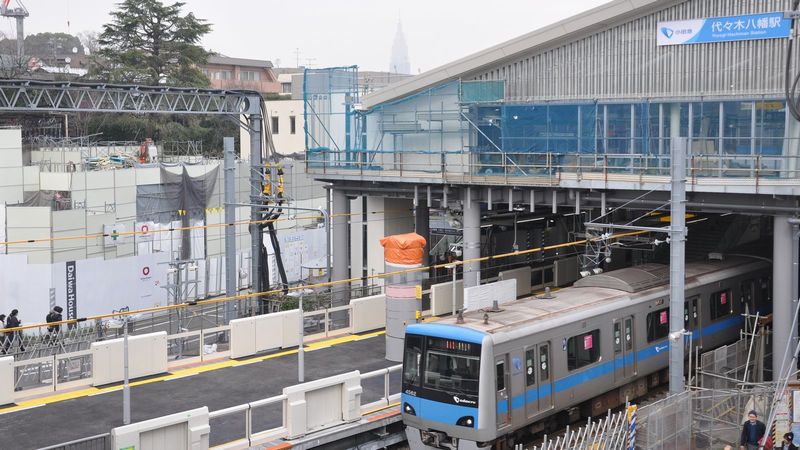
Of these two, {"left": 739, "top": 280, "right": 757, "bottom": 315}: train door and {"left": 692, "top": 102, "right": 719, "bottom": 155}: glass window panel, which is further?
{"left": 692, "top": 102, "right": 719, "bottom": 155}: glass window panel

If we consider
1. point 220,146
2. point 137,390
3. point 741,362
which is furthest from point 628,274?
point 220,146

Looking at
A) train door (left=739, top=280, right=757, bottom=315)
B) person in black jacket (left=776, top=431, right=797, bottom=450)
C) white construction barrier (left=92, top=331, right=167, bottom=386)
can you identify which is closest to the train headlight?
person in black jacket (left=776, top=431, right=797, bottom=450)

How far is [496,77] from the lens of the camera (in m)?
30.0

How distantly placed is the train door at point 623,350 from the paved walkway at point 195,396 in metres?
4.44

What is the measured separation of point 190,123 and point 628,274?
51957 millimetres

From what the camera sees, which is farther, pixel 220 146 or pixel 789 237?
pixel 220 146

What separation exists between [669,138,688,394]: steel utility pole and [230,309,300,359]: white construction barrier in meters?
7.88

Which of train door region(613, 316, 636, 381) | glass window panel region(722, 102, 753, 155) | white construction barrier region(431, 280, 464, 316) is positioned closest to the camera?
train door region(613, 316, 636, 381)

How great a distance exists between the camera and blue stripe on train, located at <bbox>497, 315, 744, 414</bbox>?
16.5 meters

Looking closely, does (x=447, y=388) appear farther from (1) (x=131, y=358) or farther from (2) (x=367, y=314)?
(2) (x=367, y=314)

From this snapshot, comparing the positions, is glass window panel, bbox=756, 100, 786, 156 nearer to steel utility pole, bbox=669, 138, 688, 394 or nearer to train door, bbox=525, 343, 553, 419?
steel utility pole, bbox=669, 138, 688, 394

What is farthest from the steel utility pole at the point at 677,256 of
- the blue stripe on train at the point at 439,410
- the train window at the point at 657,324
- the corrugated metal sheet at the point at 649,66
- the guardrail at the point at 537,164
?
the corrugated metal sheet at the point at 649,66

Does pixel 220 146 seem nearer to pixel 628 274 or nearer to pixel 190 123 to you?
pixel 190 123

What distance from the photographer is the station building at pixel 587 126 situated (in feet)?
79.9
